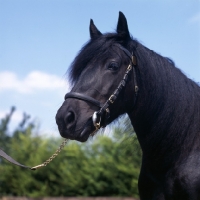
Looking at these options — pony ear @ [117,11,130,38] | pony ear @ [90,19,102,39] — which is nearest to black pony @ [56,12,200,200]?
pony ear @ [117,11,130,38]

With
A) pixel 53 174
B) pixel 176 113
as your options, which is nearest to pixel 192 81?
pixel 176 113

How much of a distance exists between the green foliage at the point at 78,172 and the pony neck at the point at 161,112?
34.6 feet

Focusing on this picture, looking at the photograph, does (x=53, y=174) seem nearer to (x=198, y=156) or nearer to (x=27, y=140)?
(x=27, y=140)

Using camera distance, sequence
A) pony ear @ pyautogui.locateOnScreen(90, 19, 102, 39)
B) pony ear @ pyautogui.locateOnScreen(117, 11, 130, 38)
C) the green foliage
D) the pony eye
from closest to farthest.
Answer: the pony eye
pony ear @ pyautogui.locateOnScreen(117, 11, 130, 38)
pony ear @ pyautogui.locateOnScreen(90, 19, 102, 39)
the green foliage

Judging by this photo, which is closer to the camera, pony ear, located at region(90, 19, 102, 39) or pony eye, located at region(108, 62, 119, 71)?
pony eye, located at region(108, 62, 119, 71)

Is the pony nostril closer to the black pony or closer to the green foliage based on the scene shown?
the black pony

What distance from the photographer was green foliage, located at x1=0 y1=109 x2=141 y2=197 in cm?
1691

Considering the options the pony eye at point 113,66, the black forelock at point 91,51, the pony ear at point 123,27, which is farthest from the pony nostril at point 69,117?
the pony ear at point 123,27

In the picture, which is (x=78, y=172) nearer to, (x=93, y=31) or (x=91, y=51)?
(x=93, y=31)

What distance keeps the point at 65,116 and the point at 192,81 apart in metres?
1.81

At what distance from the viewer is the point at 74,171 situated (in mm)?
18031

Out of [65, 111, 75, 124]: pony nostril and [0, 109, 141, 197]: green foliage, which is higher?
[65, 111, 75, 124]: pony nostril

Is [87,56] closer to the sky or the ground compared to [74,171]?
closer to the sky

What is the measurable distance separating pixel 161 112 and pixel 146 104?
7.6 inches
